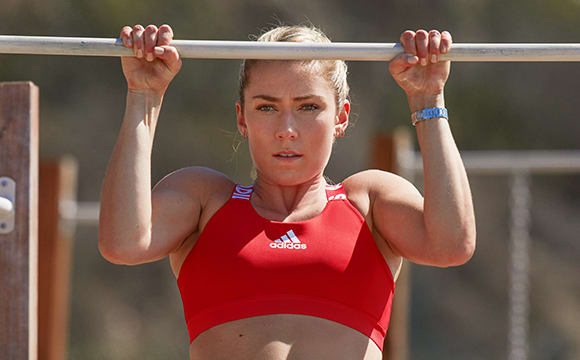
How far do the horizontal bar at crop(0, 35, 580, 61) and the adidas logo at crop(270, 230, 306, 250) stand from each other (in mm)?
483

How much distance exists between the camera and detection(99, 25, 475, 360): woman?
85.0 inches

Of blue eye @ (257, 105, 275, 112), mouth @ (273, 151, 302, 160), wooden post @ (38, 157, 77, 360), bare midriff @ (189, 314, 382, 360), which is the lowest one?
wooden post @ (38, 157, 77, 360)

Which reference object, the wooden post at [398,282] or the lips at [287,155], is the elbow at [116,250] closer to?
the lips at [287,155]

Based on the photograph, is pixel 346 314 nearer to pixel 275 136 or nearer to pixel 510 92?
pixel 275 136

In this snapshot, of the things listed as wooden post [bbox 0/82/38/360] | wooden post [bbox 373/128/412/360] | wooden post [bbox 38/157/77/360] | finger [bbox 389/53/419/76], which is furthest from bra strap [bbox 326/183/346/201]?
wooden post [bbox 38/157/77/360]

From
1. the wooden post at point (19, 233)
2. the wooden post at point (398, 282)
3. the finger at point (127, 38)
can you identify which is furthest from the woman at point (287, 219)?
the wooden post at point (398, 282)

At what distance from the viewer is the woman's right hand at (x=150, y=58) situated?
2.11 metres

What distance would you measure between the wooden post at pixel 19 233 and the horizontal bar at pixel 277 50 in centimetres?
10

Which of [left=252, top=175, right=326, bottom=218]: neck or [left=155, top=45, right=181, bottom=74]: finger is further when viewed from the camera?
[left=252, top=175, right=326, bottom=218]: neck

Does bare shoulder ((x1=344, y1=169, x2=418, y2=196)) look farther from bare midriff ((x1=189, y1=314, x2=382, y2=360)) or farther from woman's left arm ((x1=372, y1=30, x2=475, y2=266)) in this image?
bare midriff ((x1=189, y1=314, x2=382, y2=360))

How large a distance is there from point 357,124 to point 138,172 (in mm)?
8320

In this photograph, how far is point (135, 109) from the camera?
2.19 m

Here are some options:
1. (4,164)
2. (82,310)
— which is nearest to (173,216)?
(4,164)

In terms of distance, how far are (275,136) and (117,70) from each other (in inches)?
340
